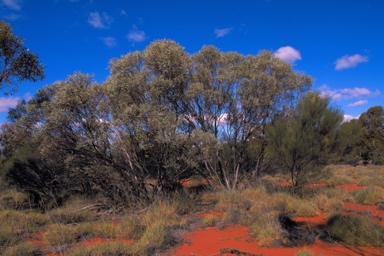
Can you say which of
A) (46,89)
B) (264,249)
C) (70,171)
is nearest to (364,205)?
(264,249)

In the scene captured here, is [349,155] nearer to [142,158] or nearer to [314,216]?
[314,216]

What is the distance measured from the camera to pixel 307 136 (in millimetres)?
11852

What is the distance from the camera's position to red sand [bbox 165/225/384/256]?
18.8 ft

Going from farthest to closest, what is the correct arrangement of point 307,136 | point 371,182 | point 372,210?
1. point 371,182
2. point 307,136
3. point 372,210

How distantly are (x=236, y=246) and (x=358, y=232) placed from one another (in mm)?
2758

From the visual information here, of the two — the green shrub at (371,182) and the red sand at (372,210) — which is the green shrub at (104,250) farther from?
the green shrub at (371,182)

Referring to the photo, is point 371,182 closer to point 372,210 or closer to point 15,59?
point 372,210

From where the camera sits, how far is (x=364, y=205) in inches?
412

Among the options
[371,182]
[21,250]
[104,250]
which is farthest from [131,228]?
[371,182]

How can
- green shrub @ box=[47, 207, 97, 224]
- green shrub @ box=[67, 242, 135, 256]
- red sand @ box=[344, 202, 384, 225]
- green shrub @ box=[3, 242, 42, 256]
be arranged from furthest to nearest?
1. green shrub @ box=[47, 207, 97, 224]
2. red sand @ box=[344, 202, 384, 225]
3. green shrub @ box=[3, 242, 42, 256]
4. green shrub @ box=[67, 242, 135, 256]

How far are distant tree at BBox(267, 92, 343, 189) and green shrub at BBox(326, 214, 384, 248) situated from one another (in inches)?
211

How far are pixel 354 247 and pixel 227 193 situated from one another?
6.07 meters

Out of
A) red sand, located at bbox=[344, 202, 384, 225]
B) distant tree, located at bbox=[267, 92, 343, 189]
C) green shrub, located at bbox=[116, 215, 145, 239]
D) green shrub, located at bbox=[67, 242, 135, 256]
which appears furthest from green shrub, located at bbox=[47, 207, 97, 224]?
red sand, located at bbox=[344, 202, 384, 225]

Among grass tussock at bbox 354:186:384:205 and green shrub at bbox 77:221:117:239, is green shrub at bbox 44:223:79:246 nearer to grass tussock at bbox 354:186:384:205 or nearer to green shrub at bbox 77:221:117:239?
green shrub at bbox 77:221:117:239
